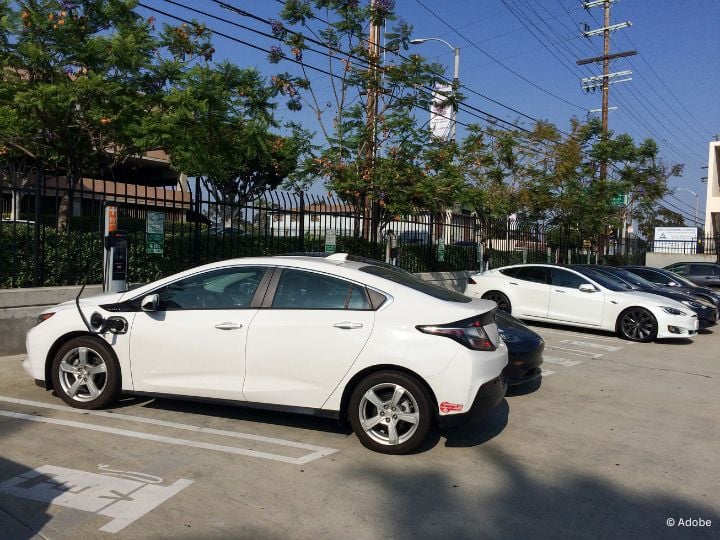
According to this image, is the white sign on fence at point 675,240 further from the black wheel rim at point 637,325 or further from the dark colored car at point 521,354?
the dark colored car at point 521,354

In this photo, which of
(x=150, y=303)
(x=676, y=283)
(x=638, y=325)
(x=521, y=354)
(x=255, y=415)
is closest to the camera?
(x=150, y=303)

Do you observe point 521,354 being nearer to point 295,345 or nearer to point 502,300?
point 295,345

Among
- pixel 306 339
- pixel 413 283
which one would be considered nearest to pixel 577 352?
pixel 413 283

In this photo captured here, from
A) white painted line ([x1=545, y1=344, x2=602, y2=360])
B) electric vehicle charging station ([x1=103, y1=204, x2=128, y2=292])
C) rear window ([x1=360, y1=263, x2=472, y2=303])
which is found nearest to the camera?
rear window ([x1=360, y1=263, x2=472, y2=303])

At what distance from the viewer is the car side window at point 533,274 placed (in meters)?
12.6

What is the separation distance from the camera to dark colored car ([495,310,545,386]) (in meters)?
6.52

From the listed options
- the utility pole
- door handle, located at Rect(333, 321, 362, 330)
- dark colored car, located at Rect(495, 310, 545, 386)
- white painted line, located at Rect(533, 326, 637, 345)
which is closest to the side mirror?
door handle, located at Rect(333, 321, 362, 330)

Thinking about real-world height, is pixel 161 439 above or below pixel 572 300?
below

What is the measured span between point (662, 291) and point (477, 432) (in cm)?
970

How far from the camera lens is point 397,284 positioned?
4945 millimetres

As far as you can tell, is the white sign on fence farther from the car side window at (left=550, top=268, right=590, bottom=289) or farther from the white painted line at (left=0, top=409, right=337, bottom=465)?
the white painted line at (left=0, top=409, right=337, bottom=465)

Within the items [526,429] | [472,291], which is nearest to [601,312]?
[472,291]

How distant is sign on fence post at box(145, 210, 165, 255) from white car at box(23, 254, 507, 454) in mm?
3565

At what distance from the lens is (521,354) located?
6.55 m
